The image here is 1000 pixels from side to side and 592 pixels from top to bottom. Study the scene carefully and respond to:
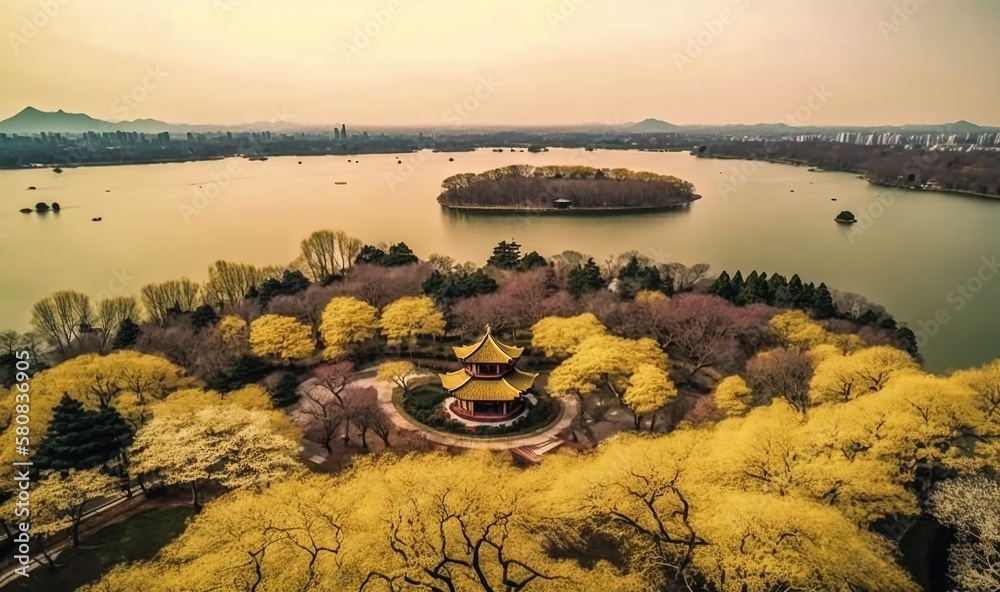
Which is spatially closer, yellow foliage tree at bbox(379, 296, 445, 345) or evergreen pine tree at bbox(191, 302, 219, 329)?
yellow foliage tree at bbox(379, 296, 445, 345)

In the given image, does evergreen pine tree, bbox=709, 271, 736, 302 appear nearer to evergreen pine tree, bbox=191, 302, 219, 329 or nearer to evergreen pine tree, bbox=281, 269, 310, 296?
evergreen pine tree, bbox=281, 269, 310, 296

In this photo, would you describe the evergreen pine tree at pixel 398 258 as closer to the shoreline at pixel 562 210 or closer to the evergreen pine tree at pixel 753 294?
the evergreen pine tree at pixel 753 294

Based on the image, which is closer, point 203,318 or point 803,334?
point 803,334

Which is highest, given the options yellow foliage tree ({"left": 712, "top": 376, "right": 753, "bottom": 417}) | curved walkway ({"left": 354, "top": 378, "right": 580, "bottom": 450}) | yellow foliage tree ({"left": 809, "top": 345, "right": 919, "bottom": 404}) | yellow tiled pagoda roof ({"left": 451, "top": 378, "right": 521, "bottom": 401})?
yellow foliage tree ({"left": 809, "top": 345, "right": 919, "bottom": 404})

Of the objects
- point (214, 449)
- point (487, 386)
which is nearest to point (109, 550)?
point (214, 449)

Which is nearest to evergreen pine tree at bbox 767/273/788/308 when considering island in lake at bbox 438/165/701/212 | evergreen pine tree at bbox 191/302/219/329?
evergreen pine tree at bbox 191/302/219/329

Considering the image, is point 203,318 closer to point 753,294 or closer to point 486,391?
point 486,391

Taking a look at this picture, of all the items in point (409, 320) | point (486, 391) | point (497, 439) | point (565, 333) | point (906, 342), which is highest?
point (565, 333)
